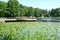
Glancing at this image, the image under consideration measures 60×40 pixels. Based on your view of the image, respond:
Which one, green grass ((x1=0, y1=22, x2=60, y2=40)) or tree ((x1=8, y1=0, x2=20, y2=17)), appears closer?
green grass ((x1=0, y1=22, x2=60, y2=40))

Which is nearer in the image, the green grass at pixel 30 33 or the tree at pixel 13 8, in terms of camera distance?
the green grass at pixel 30 33

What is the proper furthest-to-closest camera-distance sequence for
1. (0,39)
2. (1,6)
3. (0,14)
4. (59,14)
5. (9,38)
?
(59,14) < (1,6) < (0,14) < (0,39) < (9,38)

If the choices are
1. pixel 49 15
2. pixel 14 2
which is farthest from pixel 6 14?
pixel 49 15

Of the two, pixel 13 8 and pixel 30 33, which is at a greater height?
pixel 13 8

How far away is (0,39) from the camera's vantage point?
45.4 ft

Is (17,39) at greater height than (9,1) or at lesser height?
lesser

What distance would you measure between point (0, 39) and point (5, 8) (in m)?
61.2

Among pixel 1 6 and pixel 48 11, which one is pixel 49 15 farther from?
pixel 1 6

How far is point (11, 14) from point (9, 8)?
377cm

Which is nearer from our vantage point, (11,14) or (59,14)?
(11,14)

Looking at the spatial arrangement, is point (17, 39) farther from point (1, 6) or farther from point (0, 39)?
point (1, 6)

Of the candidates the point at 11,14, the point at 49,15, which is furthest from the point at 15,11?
the point at 49,15

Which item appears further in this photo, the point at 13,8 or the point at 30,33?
the point at 13,8

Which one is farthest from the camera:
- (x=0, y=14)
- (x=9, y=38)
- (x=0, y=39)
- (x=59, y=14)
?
(x=59, y=14)
